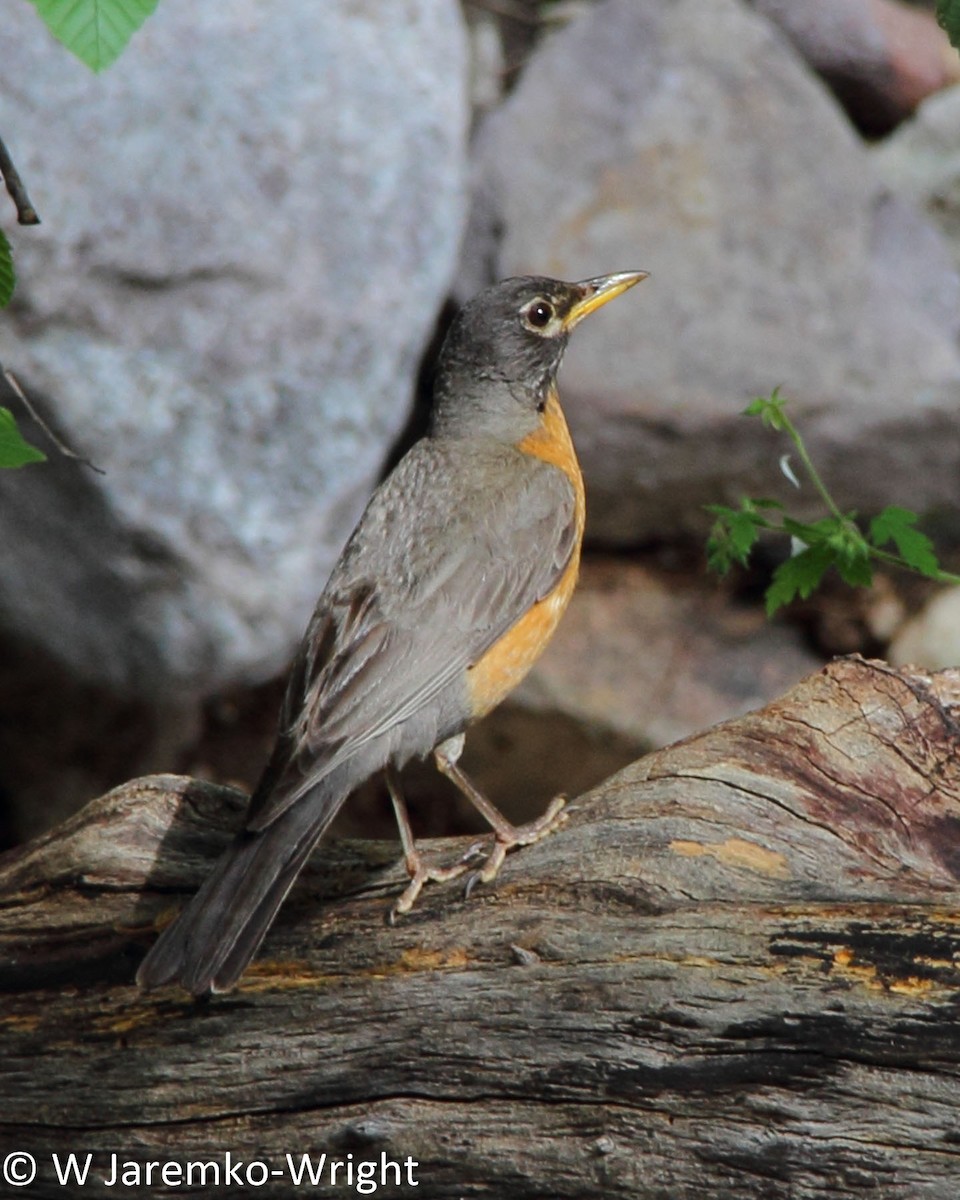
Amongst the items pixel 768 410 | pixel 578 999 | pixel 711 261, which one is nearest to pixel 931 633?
pixel 711 261

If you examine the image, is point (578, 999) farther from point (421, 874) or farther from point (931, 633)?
point (931, 633)

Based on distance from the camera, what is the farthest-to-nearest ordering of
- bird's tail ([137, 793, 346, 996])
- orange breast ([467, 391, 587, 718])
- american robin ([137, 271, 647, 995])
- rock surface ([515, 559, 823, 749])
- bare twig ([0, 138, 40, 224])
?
1. rock surface ([515, 559, 823, 749])
2. orange breast ([467, 391, 587, 718])
3. american robin ([137, 271, 647, 995])
4. bird's tail ([137, 793, 346, 996])
5. bare twig ([0, 138, 40, 224])

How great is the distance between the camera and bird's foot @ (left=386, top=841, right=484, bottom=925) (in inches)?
163

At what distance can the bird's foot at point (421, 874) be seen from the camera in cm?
413

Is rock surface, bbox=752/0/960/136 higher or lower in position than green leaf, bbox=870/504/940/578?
higher

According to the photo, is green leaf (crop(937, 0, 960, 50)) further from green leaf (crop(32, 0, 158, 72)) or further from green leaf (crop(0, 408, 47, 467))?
green leaf (crop(0, 408, 47, 467))

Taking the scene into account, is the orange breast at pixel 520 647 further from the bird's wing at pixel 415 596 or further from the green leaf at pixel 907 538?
the green leaf at pixel 907 538

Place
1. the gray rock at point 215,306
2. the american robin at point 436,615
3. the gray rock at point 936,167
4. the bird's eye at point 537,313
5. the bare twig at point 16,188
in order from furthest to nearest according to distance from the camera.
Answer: the gray rock at point 936,167 → the gray rock at point 215,306 → the bird's eye at point 537,313 → the american robin at point 436,615 → the bare twig at point 16,188

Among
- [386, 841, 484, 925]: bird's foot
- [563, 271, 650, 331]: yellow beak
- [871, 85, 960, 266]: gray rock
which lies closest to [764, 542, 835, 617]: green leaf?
[386, 841, 484, 925]: bird's foot

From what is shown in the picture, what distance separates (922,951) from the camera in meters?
3.50

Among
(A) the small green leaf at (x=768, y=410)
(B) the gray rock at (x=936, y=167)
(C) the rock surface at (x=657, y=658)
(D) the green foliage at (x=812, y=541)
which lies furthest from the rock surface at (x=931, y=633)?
(A) the small green leaf at (x=768, y=410)

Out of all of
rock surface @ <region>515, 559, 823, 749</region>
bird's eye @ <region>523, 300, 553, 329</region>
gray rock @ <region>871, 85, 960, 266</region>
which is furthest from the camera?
gray rock @ <region>871, 85, 960, 266</region>

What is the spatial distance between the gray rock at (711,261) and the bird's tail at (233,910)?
3892 millimetres

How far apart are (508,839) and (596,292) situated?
212 cm
